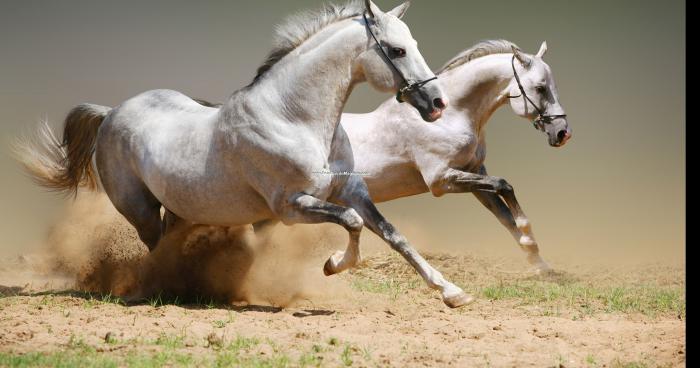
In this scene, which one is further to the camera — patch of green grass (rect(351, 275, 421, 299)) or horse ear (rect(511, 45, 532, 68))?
horse ear (rect(511, 45, 532, 68))

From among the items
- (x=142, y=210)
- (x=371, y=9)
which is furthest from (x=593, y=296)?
(x=142, y=210)

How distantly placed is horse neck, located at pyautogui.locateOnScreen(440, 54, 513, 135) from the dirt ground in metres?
1.26

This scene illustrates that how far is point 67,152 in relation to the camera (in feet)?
20.1

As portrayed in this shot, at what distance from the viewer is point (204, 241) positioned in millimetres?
5566

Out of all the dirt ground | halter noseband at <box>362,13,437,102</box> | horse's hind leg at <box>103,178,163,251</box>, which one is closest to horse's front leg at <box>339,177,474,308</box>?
the dirt ground

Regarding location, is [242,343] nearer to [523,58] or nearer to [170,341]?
[170,341]

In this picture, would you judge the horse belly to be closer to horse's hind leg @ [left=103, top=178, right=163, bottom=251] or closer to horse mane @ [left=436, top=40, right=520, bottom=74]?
horse mane @ [left=436, top=40, right=520, bottom=74]

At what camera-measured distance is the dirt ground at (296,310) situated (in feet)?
12.2

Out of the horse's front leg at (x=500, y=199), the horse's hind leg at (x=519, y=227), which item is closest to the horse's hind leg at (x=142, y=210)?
the horse's front leg at (x=500, y=199)

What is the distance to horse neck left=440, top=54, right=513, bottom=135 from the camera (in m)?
6.41

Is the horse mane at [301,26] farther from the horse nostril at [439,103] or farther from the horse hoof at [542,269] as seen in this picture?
the horse hoof at [542,269]

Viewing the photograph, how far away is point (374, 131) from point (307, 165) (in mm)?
1858

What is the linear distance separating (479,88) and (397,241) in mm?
1994
